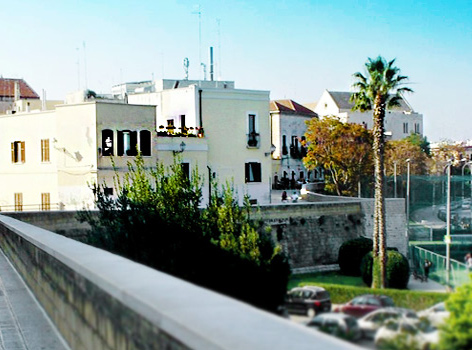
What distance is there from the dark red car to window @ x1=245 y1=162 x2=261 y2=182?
40.7m

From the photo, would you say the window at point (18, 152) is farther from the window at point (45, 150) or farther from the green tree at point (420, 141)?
the green tree at point (420, 141)

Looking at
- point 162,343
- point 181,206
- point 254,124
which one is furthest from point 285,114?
point 162,343

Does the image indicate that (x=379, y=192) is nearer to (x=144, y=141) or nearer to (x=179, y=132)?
(x=179, y=132)

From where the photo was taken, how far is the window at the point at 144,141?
39388 mm

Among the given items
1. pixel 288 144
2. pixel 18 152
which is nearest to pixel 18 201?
pixel 18 152

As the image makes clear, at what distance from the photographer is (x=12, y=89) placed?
76.0 metres

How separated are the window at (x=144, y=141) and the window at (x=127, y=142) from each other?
33 centimetres

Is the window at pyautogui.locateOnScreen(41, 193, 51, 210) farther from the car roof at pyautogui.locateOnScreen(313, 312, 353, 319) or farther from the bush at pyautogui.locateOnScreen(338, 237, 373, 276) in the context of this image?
the car roof at pyautogui.locateOnScreen(313, 312, 353, 319)

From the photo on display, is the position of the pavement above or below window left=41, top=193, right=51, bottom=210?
below

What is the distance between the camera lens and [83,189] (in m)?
38.5

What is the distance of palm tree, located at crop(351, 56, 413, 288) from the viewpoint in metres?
38.0

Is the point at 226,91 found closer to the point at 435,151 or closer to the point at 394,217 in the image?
the point at 394,217

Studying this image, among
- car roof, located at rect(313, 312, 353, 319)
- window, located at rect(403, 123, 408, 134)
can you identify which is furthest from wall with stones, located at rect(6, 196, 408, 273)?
window, located at rect(403, 123, 408, 134)

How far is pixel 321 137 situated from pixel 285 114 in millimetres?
7920
